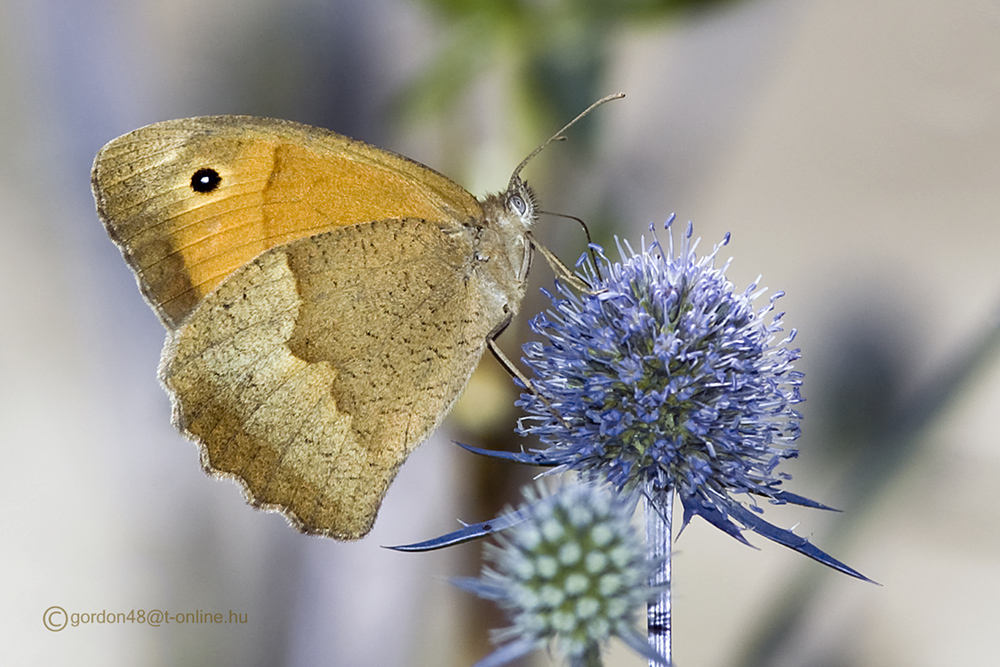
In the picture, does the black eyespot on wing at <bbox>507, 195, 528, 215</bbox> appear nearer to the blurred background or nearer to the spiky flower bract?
the spiky flower bract

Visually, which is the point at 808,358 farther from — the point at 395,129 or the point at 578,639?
the point at 578,639

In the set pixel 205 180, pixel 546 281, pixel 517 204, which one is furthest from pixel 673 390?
pixel 546 281

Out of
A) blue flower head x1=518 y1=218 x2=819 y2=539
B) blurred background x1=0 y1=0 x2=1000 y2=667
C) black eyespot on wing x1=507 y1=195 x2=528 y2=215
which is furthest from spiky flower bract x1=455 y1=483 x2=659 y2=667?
blurred background x1=0 y1=0 x2=1000 y2=667

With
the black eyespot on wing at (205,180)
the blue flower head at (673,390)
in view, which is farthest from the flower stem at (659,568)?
the black eyespot on wing at (205,180)

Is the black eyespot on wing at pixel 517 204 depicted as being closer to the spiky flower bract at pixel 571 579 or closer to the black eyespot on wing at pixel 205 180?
the black eyespot on wing at pixel 205 180

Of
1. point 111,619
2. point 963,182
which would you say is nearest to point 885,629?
point 963,182

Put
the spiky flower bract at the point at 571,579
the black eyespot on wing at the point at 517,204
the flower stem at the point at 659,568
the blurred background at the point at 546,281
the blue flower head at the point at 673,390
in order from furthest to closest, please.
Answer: the blurred background at the point at 546,281
the black eyespot on wing at the point at 517,204
the blue flower head at the point at 673,390
the flower stem at the point at 659,568
the spiky flower bract at the point at 571,579

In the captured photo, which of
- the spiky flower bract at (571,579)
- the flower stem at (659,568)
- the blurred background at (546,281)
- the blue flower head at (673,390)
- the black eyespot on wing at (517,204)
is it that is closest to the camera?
the spiky flower bract at (571,579)
